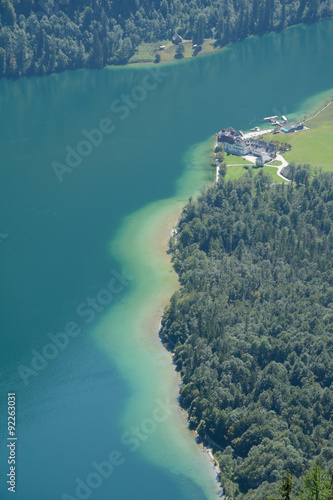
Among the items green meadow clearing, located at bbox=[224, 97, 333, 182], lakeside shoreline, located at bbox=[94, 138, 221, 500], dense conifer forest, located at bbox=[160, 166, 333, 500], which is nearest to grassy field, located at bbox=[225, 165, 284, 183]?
green meadow clearing, located at bbox=[224, 97, 333, 182]

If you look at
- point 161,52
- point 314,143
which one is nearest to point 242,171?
point 314,143

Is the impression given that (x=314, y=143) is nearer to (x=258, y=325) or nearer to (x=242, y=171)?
(x=242, y=171)

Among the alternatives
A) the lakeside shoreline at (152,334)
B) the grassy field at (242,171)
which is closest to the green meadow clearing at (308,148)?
the grassy field at (242,171)

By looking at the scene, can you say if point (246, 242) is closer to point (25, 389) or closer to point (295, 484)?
point (25, 389)

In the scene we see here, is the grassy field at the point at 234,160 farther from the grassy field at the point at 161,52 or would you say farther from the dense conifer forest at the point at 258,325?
the grassy field at the point at 161,52

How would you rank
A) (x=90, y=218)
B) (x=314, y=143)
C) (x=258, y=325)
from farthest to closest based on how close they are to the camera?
(x=314, y=143) → (x=90, y=218) → (x=258, y=325)

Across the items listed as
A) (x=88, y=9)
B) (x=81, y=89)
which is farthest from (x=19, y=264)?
(x=88, y=9)
